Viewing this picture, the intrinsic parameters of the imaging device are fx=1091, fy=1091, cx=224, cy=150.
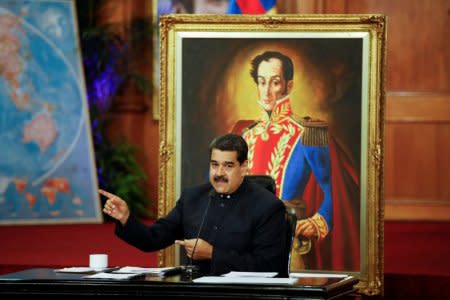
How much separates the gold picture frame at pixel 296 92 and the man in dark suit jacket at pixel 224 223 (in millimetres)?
1176

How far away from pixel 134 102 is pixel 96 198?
1132 millimetres

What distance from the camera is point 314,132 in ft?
20.2

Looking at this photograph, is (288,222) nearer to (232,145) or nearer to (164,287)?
(232,145)

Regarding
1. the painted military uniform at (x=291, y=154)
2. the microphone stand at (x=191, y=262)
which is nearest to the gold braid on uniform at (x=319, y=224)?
the painted military uniform at (x=291, y=154)

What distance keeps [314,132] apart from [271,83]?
0.38m

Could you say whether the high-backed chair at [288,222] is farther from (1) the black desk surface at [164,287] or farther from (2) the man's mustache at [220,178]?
(1) the black desk surface at [164,287]

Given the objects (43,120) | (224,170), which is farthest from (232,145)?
(43,120)

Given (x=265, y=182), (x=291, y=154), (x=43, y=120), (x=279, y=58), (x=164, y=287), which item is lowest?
(x=164, y=287)

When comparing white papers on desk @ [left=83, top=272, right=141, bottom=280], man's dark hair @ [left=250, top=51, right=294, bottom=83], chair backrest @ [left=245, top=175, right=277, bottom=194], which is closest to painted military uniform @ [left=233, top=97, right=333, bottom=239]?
man's dark hair @ [left=250, top=51, right=294, bottom=83]

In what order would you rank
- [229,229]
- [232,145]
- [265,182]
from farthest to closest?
[265,182] → [229,229] → [232,145]

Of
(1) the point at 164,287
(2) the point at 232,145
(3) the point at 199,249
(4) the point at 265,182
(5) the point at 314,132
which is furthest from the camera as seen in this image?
(5) the point at 314,132

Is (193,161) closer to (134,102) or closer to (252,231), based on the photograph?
(252,231)

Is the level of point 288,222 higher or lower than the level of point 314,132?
lower

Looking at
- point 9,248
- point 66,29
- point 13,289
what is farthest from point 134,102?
point 13,289
